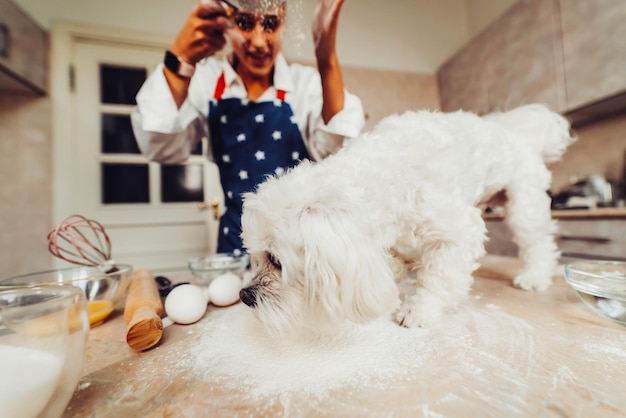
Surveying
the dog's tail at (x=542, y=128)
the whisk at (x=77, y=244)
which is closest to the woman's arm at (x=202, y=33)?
the whisk at (x=77, y=244)

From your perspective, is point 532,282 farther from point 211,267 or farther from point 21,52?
point 21,52

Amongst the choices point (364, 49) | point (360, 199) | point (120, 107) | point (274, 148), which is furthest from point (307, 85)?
point (120, 107)

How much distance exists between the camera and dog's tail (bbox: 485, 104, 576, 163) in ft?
3.25

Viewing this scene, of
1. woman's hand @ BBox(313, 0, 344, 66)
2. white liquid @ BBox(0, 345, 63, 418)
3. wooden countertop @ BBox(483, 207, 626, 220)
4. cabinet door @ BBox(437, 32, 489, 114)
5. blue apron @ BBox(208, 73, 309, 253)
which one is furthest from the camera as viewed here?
cabinet door @ BBox(437, 32, 489, 114)

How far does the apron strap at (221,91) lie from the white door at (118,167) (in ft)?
3.13

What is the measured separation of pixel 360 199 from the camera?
53 centimetres

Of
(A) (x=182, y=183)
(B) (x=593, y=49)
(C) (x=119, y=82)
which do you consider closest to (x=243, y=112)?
Result: (A) (x=182, y=183)

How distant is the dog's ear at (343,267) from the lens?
1.53 ft

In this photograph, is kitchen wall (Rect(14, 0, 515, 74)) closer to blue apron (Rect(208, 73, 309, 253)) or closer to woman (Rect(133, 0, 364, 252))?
woman (Rect(133, 0, 364, 252))

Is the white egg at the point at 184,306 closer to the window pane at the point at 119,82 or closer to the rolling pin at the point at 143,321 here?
the rolling pin at the point at 143,321

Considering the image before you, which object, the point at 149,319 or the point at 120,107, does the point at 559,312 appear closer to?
the point at 149,319

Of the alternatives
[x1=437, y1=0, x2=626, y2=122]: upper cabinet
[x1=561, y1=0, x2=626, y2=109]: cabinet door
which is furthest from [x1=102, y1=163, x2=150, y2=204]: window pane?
[x1=561, y1=0, x2=626, y2=109]: cabinet door

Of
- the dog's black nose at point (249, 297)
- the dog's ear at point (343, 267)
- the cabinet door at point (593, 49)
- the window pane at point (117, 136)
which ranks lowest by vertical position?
the dog's black nose at point (249, 297)

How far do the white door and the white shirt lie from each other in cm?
89
